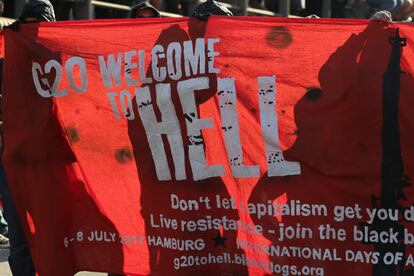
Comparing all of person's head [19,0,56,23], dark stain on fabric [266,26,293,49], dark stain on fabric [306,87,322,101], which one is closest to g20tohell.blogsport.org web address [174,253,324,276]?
dark stain on fabric [306,87,322,101]

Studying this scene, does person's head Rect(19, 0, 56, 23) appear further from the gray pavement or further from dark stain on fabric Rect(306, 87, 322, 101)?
the gray pavement

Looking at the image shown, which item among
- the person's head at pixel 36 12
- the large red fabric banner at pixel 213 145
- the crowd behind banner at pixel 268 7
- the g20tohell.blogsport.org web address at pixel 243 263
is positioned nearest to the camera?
the large red fabric banner at pixel 213 145

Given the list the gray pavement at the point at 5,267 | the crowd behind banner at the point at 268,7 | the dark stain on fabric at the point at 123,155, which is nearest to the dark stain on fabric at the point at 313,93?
the dark stain on fabric at the point at 123,155

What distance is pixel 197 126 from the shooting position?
6.54 m

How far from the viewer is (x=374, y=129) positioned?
6.20 meters

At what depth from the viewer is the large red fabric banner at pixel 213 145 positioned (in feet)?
20.4

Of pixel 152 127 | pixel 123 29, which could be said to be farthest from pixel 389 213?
pixel 123 29

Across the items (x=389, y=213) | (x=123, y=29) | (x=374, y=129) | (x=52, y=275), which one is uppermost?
(x=123, y=29)

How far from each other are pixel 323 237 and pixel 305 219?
135mm

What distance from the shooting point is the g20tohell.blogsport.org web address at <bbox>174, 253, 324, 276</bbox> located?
6.32m

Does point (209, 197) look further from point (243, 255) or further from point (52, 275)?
point (52, 275)

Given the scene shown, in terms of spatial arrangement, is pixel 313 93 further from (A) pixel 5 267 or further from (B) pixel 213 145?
(A) pixel 5 267

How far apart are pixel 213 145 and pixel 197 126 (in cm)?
14

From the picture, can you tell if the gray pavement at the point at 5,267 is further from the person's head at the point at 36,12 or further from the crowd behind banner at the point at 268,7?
the crowd behind banner at the point at 268,7
